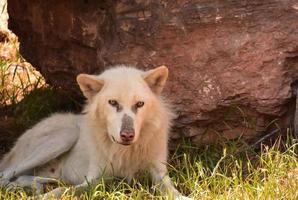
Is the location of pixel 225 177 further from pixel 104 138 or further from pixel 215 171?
pixel 104 138

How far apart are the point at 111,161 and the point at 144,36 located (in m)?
1.39

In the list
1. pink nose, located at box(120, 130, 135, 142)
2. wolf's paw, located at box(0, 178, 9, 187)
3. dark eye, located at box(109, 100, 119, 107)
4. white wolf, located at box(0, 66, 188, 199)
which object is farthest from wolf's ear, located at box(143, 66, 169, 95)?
wolf's paw, located at box(0, 178, 9, 187)

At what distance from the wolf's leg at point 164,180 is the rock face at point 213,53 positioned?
3.10 ft

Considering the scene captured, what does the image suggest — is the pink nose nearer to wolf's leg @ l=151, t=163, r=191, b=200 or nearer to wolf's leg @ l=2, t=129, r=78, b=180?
wolf's leg @ l=151, t=163, r=191, b=200

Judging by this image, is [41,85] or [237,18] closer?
[237,18]

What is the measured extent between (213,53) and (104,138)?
1.42 metres

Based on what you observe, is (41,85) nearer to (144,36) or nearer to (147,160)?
(144,36)

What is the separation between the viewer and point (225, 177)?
680cm

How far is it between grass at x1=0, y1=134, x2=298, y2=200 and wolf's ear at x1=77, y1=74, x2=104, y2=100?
0.82 metres

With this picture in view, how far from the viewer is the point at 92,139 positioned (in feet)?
23.9

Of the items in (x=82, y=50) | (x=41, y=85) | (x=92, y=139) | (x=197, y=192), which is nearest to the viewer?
(x=197, y=192)

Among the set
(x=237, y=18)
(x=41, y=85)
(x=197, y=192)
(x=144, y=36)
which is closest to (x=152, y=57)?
(x=144, y=36)

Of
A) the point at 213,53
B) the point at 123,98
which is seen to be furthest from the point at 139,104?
the point at 213,53

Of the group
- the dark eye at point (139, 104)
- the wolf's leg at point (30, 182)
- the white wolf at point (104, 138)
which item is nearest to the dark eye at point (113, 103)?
the white wolf at point (104, 138)
